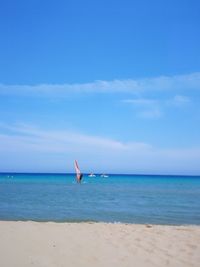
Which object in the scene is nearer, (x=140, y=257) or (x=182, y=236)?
(x=140, y=257)

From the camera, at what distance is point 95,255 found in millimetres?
8055

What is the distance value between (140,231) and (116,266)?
468 cm

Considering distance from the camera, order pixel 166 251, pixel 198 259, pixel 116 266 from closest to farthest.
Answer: pixel 116 266, pixel 198 259, pixel 166 251

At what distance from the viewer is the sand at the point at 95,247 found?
7.45 m

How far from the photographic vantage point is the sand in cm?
745

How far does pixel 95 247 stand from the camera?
29.1ft

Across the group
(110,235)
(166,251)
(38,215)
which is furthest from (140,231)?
(38,215)

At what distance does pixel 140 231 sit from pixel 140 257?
389cm

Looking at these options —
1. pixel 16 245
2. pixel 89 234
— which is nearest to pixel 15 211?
pixel 89 234

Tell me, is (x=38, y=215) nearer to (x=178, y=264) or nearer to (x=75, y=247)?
(x=75, y=247)

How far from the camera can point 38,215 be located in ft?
63.0

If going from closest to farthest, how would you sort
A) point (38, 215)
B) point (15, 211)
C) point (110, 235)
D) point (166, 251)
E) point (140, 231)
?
1. point (166, 251)
2. point (110, 235)
3. point (140, 231)
4. point (38, 215)
5. point (15, 211)

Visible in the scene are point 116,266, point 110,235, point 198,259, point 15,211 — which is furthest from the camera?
point 15,211

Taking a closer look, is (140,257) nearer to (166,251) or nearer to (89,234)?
(166,251)
